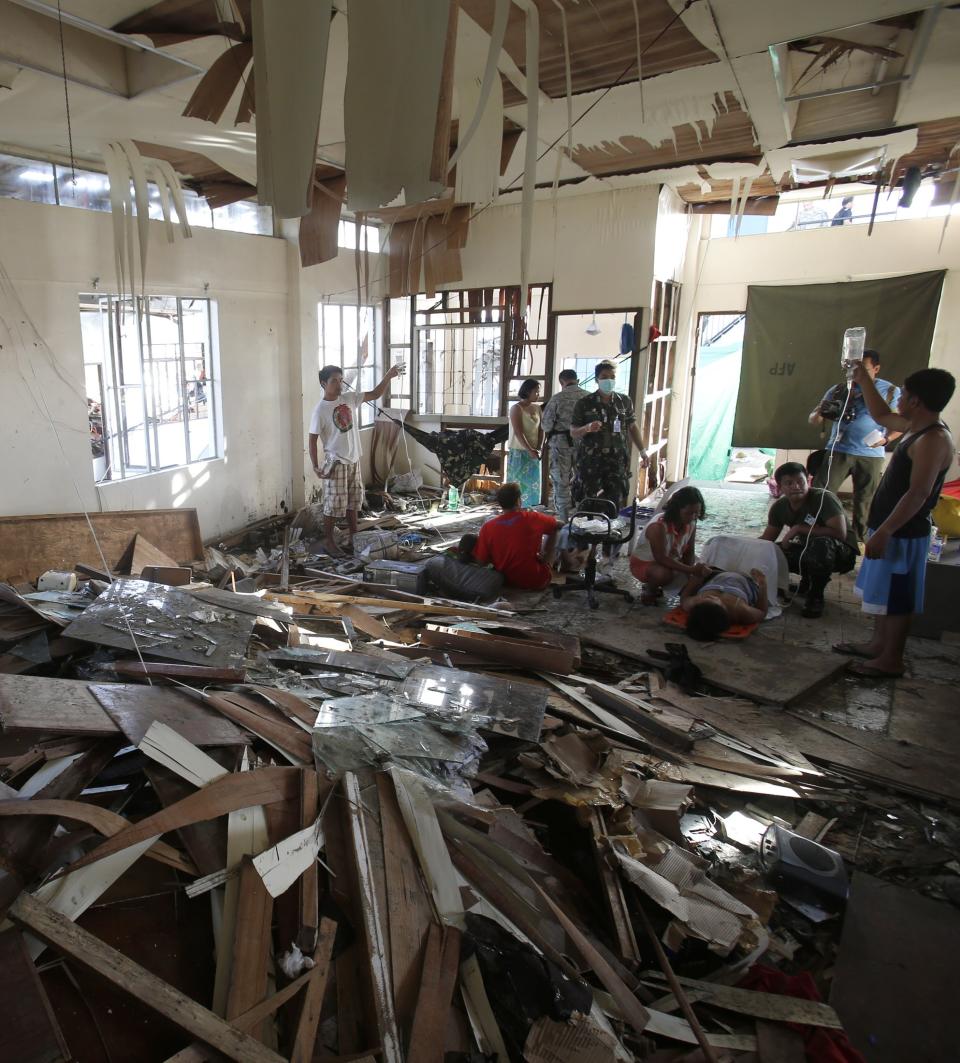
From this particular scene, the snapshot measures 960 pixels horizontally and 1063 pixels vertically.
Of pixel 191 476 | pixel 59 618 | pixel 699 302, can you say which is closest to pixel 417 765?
pixel 59 618

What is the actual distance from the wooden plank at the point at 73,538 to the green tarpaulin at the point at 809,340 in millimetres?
6087

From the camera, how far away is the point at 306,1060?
1.36m

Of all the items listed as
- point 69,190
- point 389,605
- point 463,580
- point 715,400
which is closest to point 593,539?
point 463,580

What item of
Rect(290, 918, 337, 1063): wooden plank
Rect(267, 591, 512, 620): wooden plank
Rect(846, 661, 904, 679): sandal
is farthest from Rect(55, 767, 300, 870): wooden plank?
Rect(846, 661, 904, 679): sandal

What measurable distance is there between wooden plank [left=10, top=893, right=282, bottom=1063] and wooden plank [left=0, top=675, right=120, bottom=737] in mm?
649

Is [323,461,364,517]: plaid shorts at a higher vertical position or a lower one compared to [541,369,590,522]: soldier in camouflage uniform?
lower

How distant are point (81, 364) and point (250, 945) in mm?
4936

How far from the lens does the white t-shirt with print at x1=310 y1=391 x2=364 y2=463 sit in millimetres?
5855

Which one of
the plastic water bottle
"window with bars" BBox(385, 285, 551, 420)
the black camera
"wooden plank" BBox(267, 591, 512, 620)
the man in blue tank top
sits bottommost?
"wooden plank" BBox(267, 591, 512, 620)

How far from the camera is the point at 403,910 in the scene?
170 centimetres

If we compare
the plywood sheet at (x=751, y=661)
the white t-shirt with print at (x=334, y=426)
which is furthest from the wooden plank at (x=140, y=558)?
the plywood sheet at (x=751, y=661)

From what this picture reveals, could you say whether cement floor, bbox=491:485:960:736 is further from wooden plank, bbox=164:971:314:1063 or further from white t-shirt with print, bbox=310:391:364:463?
wooden plank, bbox=164:971:314:1063

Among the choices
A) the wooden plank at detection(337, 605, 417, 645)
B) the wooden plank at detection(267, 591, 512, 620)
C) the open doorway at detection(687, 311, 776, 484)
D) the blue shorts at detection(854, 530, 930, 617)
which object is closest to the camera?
the blue shorts at detection(854, 530, 930, 617)

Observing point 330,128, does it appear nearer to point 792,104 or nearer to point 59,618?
point 792,104
